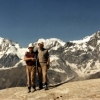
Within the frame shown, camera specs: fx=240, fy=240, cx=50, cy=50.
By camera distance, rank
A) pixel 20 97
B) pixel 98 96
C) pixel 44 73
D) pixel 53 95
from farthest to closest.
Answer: pixel 44 73 < pixel 20 97 < pixel 53 95 < pixel 98 96

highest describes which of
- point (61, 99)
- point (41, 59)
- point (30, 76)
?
point (41, 59)

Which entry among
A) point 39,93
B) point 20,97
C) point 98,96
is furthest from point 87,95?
point 20,97


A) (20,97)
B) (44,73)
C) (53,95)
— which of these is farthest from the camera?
(44,73)

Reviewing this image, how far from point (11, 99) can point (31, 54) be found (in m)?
3.46

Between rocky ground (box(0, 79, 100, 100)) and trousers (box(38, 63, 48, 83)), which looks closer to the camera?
rocky ground (box(0, 79, 100, 100))

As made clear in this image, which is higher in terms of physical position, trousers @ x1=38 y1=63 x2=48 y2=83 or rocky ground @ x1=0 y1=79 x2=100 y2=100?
trousers @ x1=38 y1=63 x2=48 y2=83

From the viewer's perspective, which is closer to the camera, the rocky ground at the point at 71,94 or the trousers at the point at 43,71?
A: the rocky ground at the point at 71,94

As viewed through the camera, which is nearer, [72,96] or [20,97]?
[72,96]

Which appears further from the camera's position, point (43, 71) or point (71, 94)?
point (43, 71)

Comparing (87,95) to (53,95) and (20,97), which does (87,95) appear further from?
(20,97)

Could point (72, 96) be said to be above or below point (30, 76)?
below

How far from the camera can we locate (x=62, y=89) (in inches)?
606

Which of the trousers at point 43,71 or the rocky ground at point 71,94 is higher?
the trousers at point 43,71

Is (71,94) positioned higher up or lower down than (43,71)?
lower down
